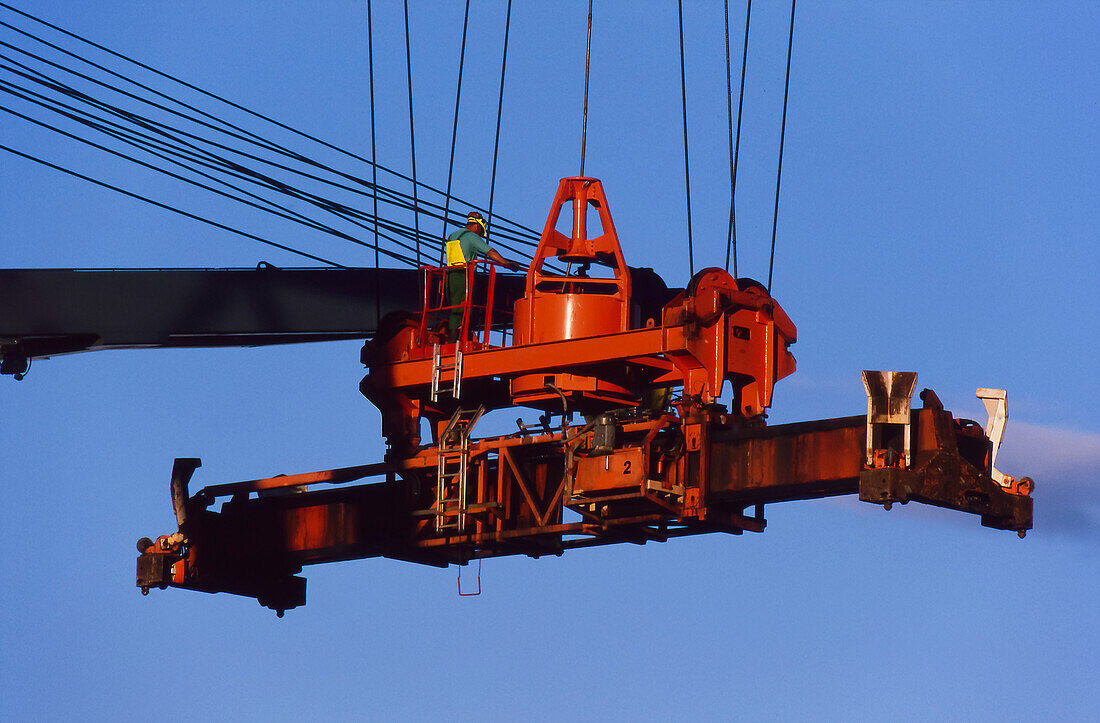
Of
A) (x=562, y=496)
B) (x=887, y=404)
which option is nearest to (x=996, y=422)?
(x=887, y=404)

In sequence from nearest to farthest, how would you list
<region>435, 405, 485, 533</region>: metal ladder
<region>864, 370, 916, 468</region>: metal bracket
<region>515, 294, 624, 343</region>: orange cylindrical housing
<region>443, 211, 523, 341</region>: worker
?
1. <region>864, 370, 916, 468</region>: metal bracket
2. <region>515, 294, 624, 343</region>: orange cylindrical housing
3. <region>435, 405, 485, 533</region>: metal ladder
4. <region>443, 211, 523, 341</region>: worker

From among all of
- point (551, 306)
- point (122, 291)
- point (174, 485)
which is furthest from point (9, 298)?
point (551, 306)

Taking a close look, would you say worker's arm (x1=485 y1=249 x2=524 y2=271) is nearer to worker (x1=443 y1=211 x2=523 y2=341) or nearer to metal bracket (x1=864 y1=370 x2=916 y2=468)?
worker (x1=443 y1=211 x2=523 y2=341)

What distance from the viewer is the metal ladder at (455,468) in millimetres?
24781

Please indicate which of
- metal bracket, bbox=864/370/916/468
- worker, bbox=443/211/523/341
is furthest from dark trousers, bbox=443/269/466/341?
metal bracket, bbox=864/370/916/468

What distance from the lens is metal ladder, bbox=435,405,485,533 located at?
24.8 m

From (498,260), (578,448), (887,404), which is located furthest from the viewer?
(498,260)

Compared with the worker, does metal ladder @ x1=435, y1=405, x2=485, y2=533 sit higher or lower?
lower

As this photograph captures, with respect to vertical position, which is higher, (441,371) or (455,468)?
(441,371)

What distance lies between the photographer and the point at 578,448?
23.6 m

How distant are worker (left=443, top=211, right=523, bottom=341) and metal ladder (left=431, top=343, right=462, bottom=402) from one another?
1.97 ft

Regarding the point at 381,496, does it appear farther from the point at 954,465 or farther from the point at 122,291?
the point at 954,465

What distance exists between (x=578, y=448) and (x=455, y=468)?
2.05 m

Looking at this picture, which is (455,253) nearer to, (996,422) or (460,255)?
(460,255)
